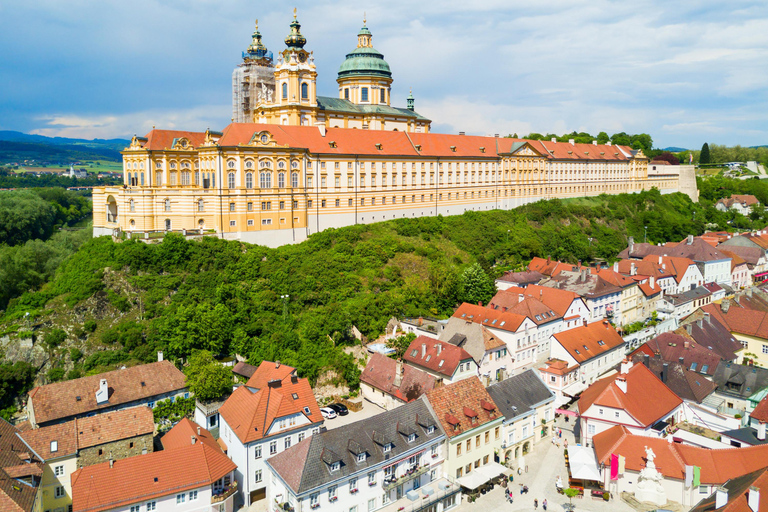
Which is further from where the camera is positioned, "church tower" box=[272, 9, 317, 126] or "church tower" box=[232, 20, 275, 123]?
"church tower" box=[232, 20, 275, 123]

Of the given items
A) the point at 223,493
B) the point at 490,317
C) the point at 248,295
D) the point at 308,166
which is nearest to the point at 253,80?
the point at 308,166

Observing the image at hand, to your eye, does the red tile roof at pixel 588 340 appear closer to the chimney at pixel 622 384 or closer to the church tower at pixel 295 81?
the chimney at pixel 622 384

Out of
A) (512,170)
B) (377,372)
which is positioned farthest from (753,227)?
(377,372)

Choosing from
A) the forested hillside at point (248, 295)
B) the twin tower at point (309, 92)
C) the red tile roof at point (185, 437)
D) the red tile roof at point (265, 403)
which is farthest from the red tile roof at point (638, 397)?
the twin tower at point (309, 92)

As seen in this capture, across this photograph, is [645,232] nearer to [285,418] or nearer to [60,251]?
[285,418]

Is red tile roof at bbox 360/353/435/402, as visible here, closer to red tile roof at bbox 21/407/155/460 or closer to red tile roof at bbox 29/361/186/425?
red tile roof at bbox 29/361/186/425

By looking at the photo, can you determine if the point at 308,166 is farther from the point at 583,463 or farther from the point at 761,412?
the point at 761,412

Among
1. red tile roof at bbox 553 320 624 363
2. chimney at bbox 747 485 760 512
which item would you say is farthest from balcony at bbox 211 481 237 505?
red tile roof at bbox 553 320 624 363
